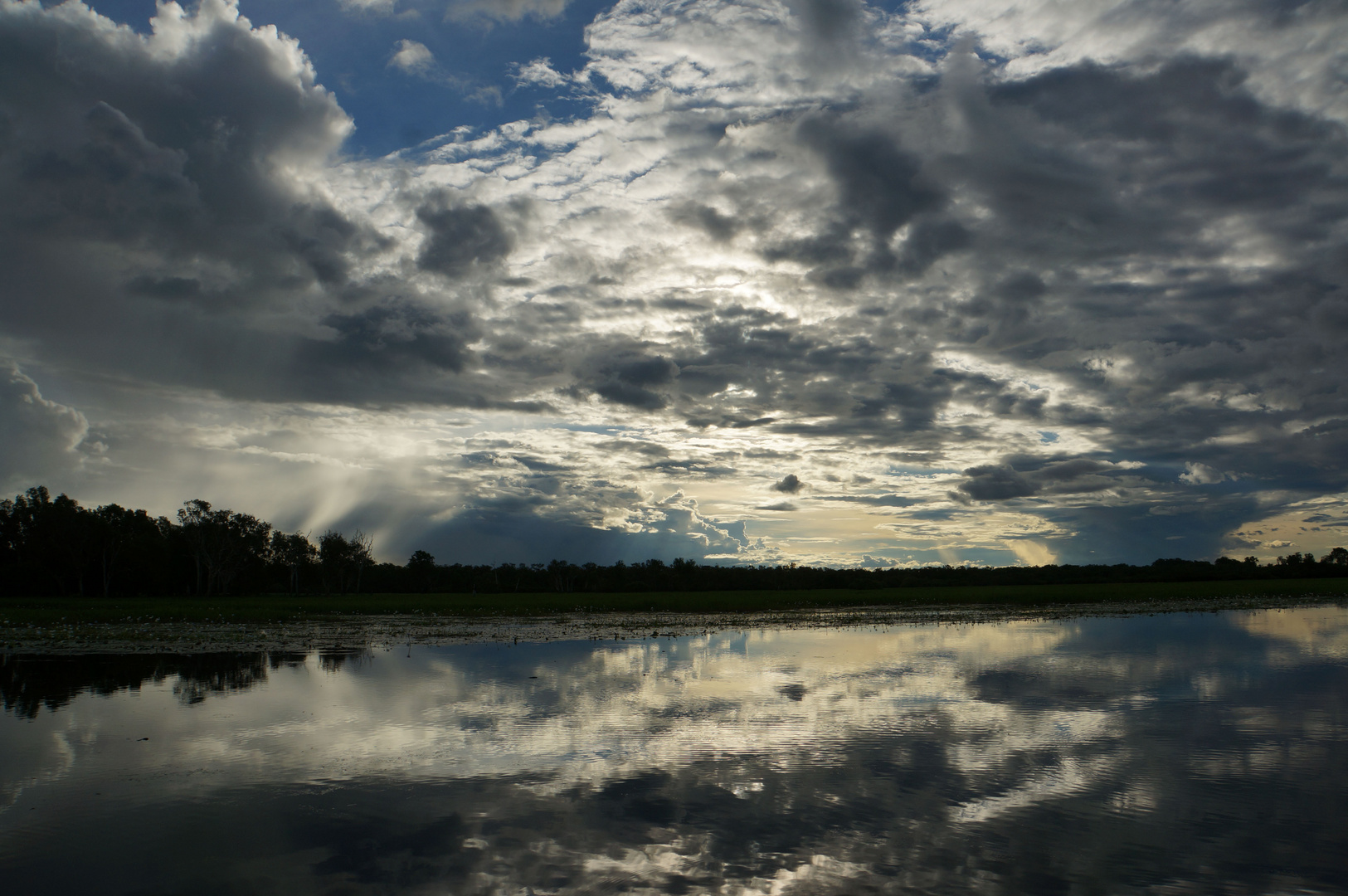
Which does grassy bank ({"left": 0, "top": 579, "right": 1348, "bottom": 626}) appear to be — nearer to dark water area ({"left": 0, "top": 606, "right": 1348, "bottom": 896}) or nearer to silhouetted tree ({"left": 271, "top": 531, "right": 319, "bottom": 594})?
dark water area ({"left": 0, "top": 606, "right": 1348, "bottom": 896})

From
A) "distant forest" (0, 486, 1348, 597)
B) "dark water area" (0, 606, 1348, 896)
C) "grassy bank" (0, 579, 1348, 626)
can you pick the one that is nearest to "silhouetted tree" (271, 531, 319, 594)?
"distant forest" (0, 486, 1348, 597)

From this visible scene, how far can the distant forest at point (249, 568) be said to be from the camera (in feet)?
384

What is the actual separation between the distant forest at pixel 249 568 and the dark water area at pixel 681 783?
391 feet

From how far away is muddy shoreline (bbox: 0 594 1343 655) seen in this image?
34688 mm

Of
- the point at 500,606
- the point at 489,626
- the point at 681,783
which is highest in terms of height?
the point at 500,606

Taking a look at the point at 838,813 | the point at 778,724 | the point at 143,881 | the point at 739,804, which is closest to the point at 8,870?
the point at 143,881

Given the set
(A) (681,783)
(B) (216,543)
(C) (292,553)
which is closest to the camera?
(A) (681,783)

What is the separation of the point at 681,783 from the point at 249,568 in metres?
161

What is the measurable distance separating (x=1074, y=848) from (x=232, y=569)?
501 feet

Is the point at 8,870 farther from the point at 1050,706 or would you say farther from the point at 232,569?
the point at 232,569

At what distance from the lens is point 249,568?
14912 centimetres

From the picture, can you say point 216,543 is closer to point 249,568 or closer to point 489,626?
point 249,568

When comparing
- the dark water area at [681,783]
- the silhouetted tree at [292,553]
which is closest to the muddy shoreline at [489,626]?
the dark water area at [681,783]

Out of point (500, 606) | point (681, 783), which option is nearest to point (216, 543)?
point (500, 606)
